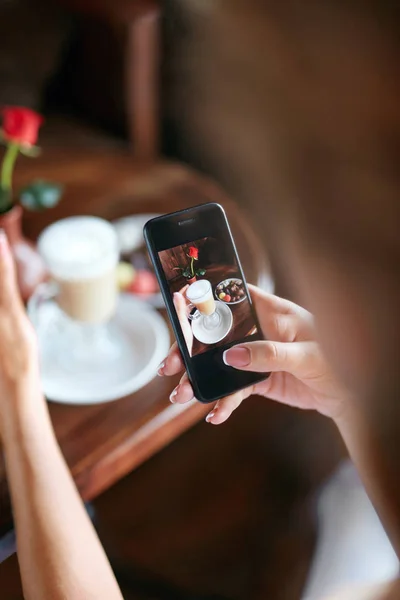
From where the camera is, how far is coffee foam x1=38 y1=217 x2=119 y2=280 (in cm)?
66

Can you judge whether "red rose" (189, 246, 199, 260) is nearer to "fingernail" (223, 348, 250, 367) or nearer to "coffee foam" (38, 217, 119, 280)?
"fingernail" (223, 348, 250, 367)

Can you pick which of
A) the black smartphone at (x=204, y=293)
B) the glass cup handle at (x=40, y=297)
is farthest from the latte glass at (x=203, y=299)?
the glass cup handle at (x=40, y=297)

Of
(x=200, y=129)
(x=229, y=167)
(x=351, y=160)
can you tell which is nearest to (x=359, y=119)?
(x=351, y=160)

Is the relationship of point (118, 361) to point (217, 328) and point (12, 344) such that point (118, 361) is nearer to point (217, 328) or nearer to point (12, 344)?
point (12, 344)

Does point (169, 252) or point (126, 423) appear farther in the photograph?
point (126, 423)

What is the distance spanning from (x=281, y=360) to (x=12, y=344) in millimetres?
261

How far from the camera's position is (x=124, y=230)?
0.86 metres

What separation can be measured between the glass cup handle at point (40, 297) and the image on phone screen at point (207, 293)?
0.35m

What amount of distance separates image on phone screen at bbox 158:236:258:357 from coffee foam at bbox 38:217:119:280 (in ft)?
0.76

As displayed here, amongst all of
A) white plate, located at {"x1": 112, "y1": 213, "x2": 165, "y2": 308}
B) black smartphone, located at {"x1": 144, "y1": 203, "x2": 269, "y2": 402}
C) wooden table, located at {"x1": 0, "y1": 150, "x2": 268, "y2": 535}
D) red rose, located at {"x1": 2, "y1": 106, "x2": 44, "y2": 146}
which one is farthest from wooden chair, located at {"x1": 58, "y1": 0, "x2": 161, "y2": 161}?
black smartphone, located at {"x1": 144, "y1": 203, "x2": 269, "y2": 402}

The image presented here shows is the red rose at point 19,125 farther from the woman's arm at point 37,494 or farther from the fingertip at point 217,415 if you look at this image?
the fingertip at point 217,415

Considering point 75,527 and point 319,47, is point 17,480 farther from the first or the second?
point 319,47

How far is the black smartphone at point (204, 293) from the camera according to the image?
435 mm

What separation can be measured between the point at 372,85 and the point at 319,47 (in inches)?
2.9
